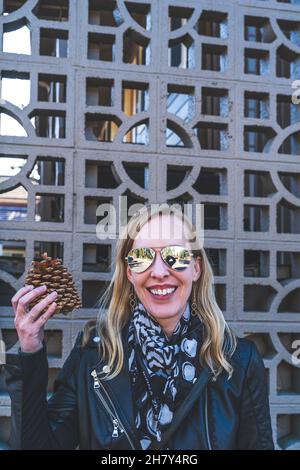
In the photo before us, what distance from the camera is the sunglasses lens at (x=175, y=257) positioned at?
1916 millimetres

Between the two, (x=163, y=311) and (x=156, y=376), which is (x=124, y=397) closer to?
(x=156, y=376)

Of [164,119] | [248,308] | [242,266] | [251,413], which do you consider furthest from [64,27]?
[251,413]

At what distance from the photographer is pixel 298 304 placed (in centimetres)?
260

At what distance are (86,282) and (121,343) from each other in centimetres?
60

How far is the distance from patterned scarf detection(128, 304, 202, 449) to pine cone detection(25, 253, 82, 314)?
0.24m

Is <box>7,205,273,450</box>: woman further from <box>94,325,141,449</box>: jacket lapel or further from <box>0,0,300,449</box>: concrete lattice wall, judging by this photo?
<box>0,0,300,449</box>: concrete lattice wall

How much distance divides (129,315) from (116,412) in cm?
35

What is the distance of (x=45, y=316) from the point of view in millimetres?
1803

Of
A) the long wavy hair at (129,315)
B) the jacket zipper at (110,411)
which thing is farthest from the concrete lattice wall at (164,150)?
the jacket zipper at (110,411)

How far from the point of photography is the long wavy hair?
1979mm

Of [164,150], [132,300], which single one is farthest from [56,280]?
[164,150]

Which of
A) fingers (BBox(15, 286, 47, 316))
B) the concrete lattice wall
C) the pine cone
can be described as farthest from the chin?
the concrete lattice wall

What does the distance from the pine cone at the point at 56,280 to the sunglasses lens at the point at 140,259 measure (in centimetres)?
23
